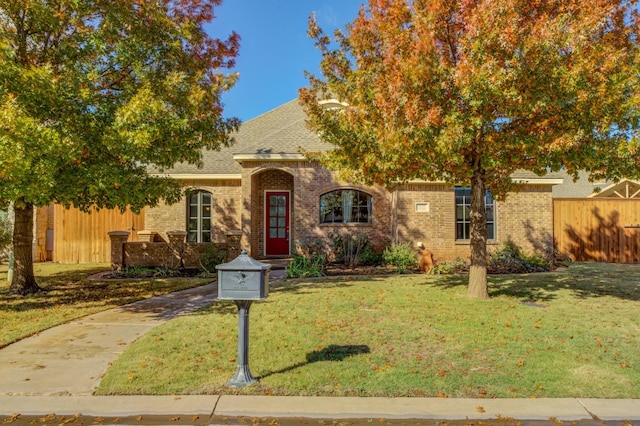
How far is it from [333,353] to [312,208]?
897 cm

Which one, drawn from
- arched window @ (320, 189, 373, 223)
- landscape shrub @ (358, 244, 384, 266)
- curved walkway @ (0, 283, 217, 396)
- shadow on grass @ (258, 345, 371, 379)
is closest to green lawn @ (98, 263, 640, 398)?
shadow on grass @ (258, 345, 371, 379)

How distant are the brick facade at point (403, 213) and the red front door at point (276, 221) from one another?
75 centimetres

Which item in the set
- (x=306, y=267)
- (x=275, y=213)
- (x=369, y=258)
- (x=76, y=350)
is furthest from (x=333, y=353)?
(x=275, y=213)

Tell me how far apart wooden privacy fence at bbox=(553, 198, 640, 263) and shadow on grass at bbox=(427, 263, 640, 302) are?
2319 millimetres

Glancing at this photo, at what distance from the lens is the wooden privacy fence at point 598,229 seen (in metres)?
15.0

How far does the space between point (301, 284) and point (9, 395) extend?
6.52 meters

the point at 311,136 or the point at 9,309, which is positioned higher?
the point at 311,136

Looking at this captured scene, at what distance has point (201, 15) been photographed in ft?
29.9

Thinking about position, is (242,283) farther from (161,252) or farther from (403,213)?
(403,213)

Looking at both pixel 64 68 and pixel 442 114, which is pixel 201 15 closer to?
pixel 64 68

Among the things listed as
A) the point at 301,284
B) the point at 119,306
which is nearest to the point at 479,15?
the point at 301,284

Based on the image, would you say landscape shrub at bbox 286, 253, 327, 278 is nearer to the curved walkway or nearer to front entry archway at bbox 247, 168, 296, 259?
front entry archway at bbox 247, 168, 296, 259

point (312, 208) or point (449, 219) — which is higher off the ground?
point (312, 208)

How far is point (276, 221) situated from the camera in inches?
619
